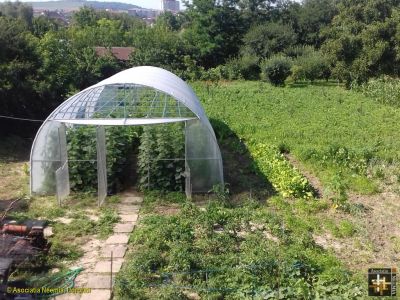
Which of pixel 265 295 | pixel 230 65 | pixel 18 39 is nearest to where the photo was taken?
pixel 265 295

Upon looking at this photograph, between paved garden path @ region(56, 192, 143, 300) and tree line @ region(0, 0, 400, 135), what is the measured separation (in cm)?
821

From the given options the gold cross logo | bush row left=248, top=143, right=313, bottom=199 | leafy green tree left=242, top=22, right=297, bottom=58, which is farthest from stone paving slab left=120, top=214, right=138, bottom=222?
leafy green tree left=242, top=22, right=297, bottom=58

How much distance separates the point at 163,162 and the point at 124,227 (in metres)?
2.35

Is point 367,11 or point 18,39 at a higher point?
point 367,11

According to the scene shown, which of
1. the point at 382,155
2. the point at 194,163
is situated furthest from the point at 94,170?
the point at 382,155

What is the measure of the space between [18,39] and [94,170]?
8299 millimetres

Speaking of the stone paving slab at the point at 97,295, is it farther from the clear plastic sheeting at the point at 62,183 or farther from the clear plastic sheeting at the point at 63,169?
the clear plastic sheeting at the point at 63,169

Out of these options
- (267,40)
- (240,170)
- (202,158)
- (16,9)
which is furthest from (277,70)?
(16,9)

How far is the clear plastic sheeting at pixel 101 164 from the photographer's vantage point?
36.1ft

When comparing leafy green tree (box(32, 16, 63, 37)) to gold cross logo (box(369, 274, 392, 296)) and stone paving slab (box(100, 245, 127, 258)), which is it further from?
gold cross logo (box(369, 274, 392, 296))

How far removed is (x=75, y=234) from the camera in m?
9.30

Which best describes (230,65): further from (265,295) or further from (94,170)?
(265,295)

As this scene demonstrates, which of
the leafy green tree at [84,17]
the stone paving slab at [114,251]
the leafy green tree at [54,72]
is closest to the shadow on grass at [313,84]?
the leafy green tree at [54,72]

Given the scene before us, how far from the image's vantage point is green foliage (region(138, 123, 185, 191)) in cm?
1150
